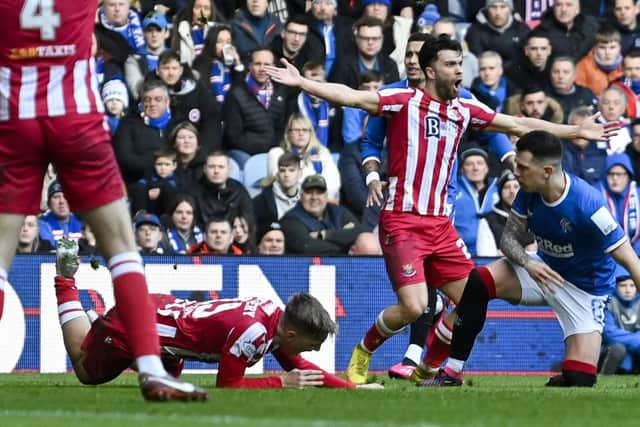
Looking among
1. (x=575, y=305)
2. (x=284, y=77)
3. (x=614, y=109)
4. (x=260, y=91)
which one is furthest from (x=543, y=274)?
(x=614, y=109)

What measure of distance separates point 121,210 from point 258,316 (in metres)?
1.72

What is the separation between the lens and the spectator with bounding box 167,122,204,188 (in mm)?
15297

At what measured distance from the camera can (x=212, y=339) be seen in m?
9.35

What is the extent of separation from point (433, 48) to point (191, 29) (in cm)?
606

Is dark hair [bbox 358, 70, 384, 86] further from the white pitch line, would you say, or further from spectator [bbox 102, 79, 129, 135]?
the white pitch line

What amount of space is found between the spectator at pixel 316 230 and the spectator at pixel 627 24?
4.88 meters

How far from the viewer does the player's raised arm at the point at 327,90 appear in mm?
10297

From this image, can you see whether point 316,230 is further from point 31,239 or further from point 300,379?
point 300,379

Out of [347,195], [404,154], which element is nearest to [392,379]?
[404,154]

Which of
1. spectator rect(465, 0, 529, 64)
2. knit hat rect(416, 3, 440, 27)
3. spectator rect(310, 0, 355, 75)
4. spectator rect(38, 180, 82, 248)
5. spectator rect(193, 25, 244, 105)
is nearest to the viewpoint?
spectator rect(38, 180, 82, 248)

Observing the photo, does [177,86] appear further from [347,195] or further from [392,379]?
[392,379]

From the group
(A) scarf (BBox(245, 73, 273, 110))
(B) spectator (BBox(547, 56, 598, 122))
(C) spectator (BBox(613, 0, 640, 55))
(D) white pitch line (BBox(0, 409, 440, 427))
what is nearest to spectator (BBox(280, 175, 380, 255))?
(A) scarf (BBox(245, 73, 273, 110))

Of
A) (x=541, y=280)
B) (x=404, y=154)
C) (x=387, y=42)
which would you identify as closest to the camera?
(x=541, y=280)

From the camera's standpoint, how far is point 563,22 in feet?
58.9
